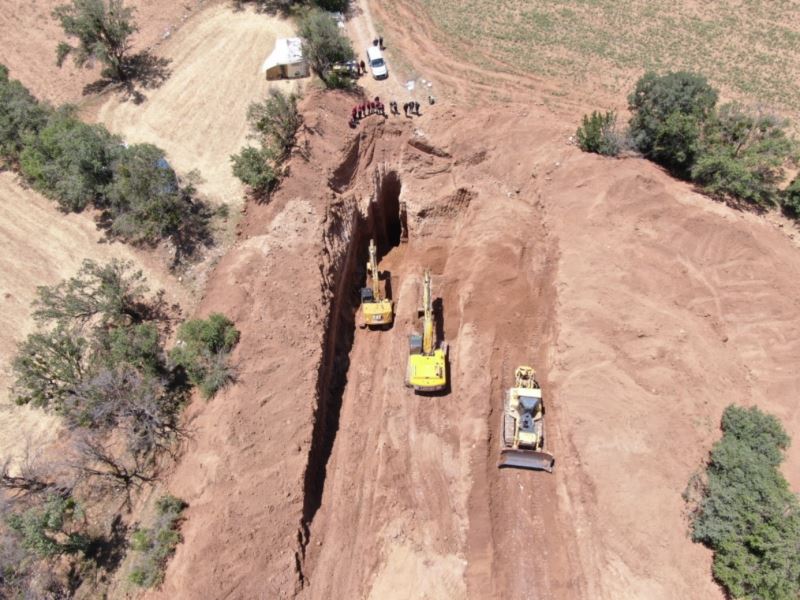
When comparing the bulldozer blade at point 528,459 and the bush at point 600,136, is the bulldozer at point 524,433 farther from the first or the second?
the bush at point 600,136

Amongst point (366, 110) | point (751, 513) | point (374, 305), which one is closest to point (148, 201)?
point (374, 305)

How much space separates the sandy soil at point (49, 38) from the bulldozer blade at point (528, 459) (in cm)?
3634

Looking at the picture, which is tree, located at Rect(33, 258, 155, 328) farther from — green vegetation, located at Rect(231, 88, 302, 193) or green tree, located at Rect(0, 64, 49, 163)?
green tree, located at Rect(0, 64, 49, 163)

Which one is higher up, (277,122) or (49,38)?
(49,38)

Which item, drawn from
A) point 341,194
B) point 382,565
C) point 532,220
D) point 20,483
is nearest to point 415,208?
point 341,194

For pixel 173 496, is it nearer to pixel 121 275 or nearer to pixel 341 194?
pixel 121 275

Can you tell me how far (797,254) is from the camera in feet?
86.3

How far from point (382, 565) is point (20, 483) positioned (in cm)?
1574

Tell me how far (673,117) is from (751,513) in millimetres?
20933

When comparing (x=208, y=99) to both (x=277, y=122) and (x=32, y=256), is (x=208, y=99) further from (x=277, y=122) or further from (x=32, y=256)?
(x=32, y=256)

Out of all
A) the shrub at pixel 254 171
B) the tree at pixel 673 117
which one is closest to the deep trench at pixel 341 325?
the shrub at pixel 254 171

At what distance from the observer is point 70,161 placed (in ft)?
90.8

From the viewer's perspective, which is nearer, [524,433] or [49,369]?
[49,369]

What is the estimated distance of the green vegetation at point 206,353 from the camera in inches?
899
